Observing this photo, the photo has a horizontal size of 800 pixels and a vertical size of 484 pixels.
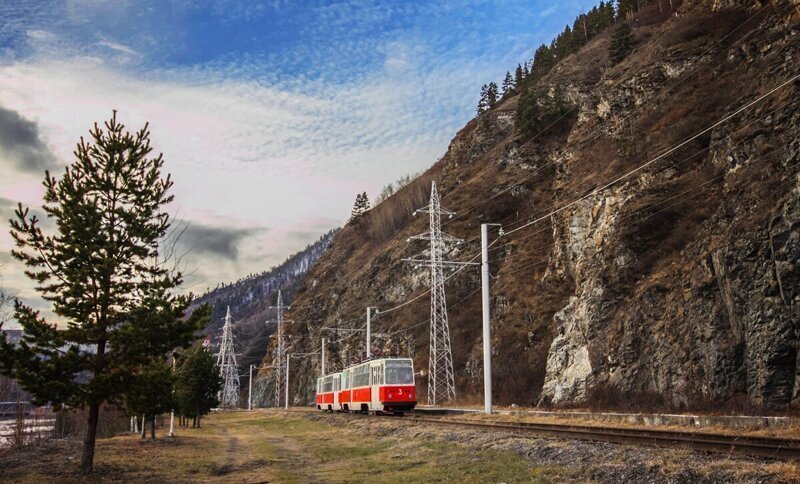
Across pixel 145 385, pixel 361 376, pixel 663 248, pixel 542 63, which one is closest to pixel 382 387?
pixel 361 376

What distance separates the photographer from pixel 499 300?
190ft

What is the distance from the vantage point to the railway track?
11.1 m

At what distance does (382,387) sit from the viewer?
36.0 metres

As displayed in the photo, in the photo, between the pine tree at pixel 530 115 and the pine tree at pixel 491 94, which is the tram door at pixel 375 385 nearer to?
the pine tree at pixel 530 115

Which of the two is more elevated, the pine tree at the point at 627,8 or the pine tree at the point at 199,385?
the pine tree at the point at 627,8

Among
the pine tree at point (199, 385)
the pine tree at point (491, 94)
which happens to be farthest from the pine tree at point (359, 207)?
the pine tree at point (199, 385)

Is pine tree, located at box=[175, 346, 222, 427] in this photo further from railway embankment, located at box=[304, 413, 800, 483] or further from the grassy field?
railway embankment, located at box=[304, 413, 800, 483]

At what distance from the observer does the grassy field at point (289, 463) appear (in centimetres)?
1456

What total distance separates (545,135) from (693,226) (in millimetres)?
51565

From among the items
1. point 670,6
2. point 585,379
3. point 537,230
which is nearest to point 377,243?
point 537,230

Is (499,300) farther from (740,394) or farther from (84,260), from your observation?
(84,260)

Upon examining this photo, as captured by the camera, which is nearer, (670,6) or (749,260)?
(749,260)

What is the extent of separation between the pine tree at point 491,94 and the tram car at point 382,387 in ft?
304

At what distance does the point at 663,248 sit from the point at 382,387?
1931 cm
